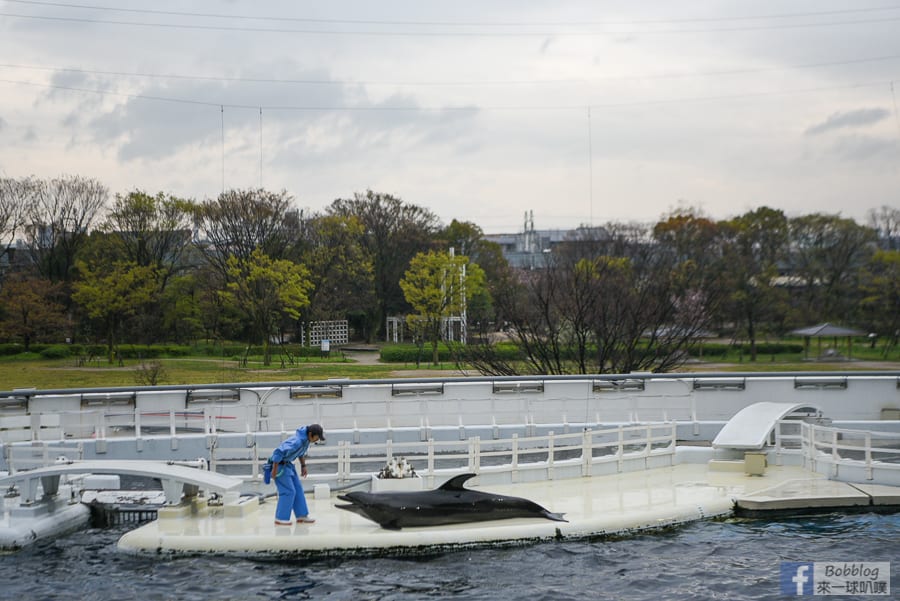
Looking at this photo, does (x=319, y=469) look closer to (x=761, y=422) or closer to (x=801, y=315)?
(x=761, y=422)

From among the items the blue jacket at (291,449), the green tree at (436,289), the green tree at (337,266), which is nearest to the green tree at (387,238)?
the green tree at (337,266)

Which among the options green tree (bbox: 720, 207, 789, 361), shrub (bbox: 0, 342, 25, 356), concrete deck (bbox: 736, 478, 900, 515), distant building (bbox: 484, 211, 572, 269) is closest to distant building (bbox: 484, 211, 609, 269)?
distant building (bbox: 484, 211, 572, 269)

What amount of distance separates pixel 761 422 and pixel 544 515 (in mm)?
8194

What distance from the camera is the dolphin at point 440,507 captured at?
16.5 metres

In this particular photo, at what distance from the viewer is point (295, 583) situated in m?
14.9

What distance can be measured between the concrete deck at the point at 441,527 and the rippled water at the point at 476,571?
0.23 m

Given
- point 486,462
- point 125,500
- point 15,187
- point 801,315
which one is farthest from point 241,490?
point 801,315

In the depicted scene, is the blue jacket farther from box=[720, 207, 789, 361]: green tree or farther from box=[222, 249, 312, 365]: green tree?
box=[720, 207, 789, 361]: green tree

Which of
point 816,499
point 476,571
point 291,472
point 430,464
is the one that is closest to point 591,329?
point 816,499

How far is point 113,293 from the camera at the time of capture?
182 feet

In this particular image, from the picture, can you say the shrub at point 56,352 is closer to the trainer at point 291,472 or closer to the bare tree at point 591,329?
A: the bare tree at point 591,329

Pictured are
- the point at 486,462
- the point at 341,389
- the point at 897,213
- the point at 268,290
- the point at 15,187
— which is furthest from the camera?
the point at 897,213

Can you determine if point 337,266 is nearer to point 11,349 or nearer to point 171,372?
point 171,372

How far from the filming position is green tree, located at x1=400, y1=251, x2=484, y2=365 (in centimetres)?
6600
